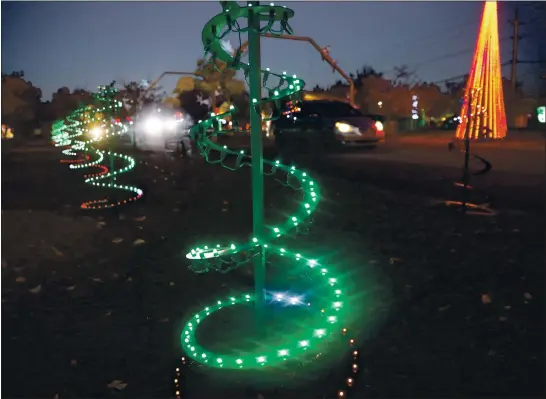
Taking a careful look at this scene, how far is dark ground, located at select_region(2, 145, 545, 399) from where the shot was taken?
3.64m

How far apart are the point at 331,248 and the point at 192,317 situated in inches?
108

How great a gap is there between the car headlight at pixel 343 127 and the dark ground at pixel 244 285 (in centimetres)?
1135

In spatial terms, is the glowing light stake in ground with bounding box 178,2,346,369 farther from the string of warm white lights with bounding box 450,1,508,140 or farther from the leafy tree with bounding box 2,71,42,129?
the leafy tree with bounding box 2,71,42,129

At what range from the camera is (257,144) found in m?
3.83

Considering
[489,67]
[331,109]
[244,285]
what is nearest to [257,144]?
[244,285]

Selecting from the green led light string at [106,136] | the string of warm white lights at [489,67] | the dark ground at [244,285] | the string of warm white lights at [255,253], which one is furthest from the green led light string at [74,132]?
the string of warm white lights at [489,67]

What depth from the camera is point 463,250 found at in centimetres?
657

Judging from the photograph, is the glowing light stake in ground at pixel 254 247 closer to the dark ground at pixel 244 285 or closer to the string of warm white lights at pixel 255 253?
the string of warm white lights at pixel 255 253

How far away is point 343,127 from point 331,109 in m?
0.95

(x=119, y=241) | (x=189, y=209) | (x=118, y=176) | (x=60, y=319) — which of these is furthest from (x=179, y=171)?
(x=60, y=319)

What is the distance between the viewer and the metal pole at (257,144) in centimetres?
362

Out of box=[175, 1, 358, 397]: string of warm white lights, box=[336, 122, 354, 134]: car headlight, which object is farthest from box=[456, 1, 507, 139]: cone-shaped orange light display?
box=[175, 1, 358, 397]: string of warm white lights

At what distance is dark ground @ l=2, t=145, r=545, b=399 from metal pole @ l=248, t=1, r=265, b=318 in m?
0.83

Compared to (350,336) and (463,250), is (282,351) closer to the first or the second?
(350,336)
